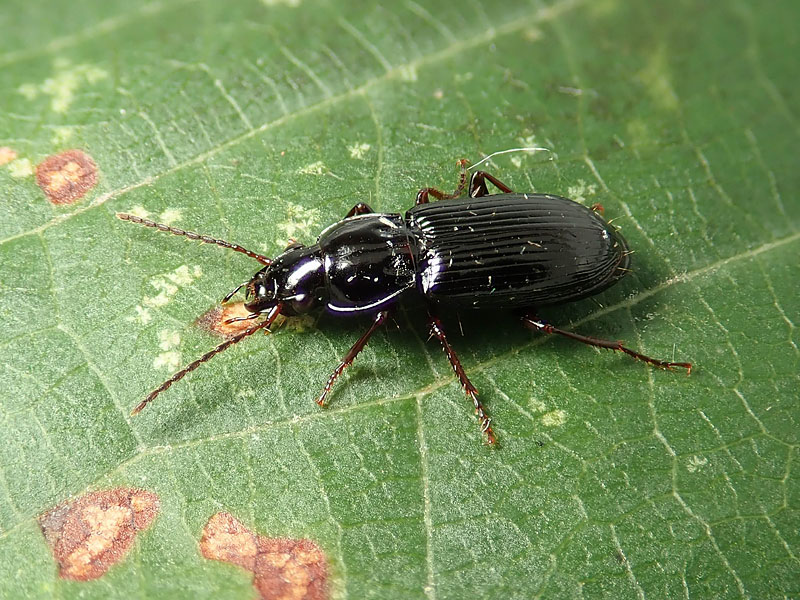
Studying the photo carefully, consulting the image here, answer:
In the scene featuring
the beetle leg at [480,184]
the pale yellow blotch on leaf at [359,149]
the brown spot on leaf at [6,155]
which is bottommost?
Result: the beetle leg at [480,184]

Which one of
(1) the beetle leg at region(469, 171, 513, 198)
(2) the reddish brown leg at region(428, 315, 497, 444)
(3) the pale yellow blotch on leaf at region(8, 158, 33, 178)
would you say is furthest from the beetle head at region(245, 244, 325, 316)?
(3) the pale yellow blotch on leaf at region(8, 158, 33, 178)

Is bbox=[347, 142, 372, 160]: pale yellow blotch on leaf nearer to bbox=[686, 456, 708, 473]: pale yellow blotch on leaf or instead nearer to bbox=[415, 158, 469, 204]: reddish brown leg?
bbox=[415, 158, 469, 204]: reddish brown leg

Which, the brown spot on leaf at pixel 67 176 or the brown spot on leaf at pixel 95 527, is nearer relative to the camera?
the brown spot on leaf at pixel 95 527

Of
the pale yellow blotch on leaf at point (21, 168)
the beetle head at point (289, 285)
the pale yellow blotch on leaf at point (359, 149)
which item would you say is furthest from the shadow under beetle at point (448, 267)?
the pale yellow blotch on leaf at point (21, 168)

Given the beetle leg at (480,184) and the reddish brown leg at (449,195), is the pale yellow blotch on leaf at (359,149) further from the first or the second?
the beetle leg at (480,184)

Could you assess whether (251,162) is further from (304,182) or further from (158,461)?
(158,461)

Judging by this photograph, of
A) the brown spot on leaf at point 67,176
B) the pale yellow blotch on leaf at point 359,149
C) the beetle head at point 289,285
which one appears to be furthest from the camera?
the pale yellow blotch on leaf at point 359,149
